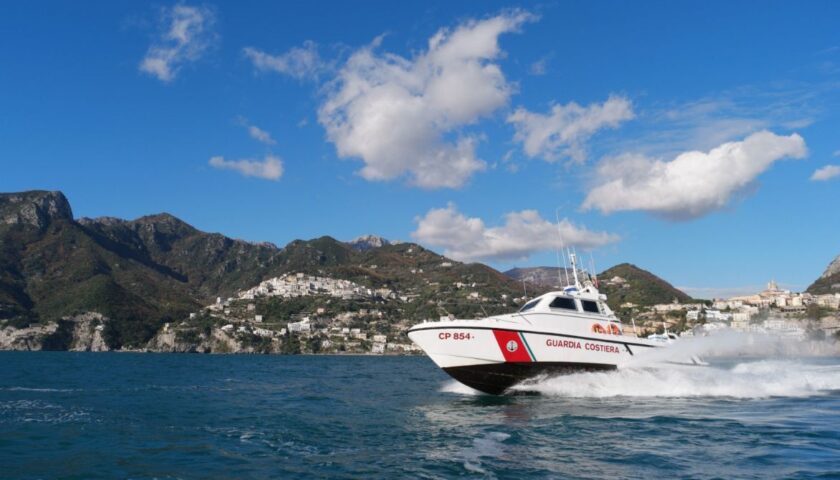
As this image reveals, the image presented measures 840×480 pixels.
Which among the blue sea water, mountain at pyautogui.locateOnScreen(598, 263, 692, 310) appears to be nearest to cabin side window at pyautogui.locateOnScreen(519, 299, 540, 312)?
the blue sea water

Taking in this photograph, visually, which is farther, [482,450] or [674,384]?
[674,384]

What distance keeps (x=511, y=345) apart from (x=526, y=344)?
2.11ft

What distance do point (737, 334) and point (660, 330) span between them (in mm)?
98824

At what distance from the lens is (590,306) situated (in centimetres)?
2555

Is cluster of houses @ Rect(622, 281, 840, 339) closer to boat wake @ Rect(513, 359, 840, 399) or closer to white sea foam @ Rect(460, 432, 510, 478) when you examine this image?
boat wake @ Rect(513, 359, 840, 399)

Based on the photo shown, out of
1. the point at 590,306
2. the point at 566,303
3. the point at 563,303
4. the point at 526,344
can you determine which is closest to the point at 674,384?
the point at 590,306

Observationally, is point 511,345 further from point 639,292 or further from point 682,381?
point 639,292

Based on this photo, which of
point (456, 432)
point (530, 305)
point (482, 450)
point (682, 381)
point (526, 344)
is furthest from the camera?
point (530, 305)

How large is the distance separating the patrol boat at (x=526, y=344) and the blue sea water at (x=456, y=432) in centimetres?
82

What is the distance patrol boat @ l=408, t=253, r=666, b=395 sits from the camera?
74.2 feet

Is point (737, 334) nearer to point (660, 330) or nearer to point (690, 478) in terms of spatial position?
point (690, 478)

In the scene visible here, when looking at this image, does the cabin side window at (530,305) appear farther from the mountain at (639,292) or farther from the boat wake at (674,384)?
the mountain at (639,292)

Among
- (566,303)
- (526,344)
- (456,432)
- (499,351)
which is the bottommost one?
(456,432)

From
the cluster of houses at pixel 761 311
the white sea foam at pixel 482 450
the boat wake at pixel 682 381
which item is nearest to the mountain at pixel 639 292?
the cluster of houses at pixel 761 311
